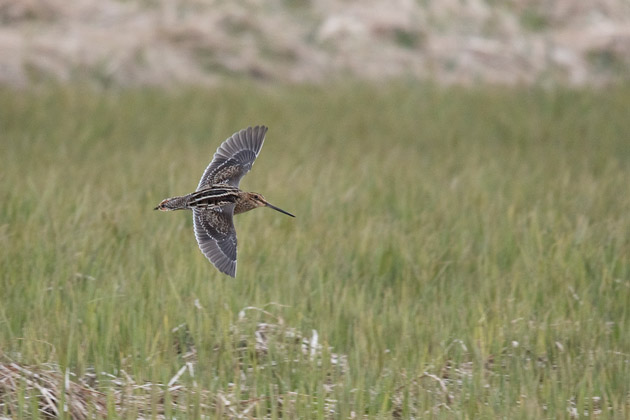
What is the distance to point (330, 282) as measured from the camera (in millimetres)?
4586

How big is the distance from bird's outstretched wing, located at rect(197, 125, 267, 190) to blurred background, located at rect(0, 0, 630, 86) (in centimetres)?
688

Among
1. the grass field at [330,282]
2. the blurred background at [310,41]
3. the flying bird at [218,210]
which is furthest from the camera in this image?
the blurred background at [310,41]

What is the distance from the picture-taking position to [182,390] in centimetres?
360

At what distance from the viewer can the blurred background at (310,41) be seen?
11.0 m

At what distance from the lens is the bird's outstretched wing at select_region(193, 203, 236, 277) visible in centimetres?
341

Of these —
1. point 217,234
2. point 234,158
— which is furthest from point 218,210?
point 234,158

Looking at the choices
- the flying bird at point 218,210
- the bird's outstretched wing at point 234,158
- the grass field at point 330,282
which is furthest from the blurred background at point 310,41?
the flying bird at point 218,210

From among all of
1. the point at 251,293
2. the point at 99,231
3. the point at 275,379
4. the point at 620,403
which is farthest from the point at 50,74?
the point at 620,403

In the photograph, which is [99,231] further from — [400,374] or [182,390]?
[400,374]

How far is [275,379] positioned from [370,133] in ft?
17.3

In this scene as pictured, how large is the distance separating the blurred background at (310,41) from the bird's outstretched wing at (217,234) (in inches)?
285

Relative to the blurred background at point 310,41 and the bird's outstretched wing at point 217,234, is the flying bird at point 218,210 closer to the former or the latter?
the bird's outstretched wing at point 217,234

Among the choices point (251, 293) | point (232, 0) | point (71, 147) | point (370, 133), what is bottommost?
point (251, 293)

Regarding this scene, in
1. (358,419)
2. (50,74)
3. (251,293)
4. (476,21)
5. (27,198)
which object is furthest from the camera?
(476,21)
